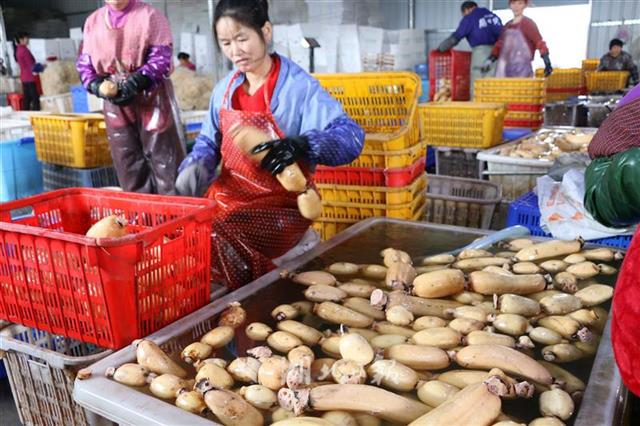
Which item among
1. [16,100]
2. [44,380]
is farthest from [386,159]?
[16,100]

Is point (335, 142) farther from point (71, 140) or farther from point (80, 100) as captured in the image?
point (80, 100)

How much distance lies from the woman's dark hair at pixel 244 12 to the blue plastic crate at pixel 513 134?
2.99 m

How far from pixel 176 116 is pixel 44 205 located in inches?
76.0

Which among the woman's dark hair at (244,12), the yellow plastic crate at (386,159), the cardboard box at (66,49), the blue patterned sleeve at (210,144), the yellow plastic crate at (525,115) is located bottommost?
the yellow plastic crate at (525,115)

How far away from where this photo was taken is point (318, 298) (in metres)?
1.47

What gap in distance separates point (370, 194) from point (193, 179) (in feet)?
2.61

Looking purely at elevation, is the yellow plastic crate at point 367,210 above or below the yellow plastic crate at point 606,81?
below

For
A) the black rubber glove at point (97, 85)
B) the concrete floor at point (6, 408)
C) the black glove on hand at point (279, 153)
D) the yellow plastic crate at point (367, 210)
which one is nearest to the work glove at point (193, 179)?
the black glove on hand at point (279, 153)

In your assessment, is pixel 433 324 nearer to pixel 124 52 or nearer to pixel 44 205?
pixel 44 205

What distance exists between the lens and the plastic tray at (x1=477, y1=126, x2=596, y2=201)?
3279 millimetres

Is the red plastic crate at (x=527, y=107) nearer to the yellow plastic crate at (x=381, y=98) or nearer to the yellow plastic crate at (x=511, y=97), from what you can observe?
the yellow plastic crate at (x=511, y=97)

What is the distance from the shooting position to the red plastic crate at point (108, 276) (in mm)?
1228

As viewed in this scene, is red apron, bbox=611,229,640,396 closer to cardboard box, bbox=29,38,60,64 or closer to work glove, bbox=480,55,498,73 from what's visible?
work glove, bbox=480,55,498,73

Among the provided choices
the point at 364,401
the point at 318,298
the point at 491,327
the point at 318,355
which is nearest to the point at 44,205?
the point at 318,298
